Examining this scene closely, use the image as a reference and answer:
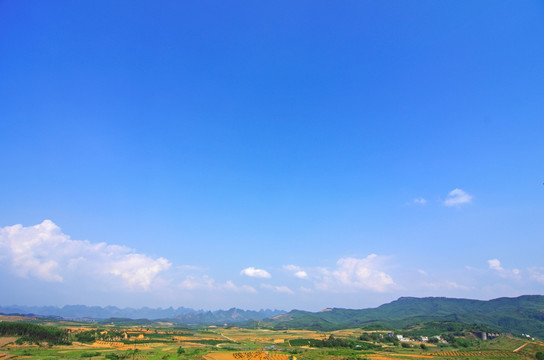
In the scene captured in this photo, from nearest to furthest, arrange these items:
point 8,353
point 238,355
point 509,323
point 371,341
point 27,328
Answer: point 8,353
point 238,355
point 27,328
point 371,341
point 509,323

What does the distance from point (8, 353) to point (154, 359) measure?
91.7ft

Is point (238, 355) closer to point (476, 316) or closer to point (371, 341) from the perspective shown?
point (371, 341)

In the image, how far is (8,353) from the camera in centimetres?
5778

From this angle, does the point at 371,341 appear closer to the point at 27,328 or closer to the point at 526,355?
the point at 526,355

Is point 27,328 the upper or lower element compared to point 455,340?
upper

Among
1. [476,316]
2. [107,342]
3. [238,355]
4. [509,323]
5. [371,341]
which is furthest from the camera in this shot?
[476,316]

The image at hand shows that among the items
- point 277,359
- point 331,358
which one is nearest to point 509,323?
point 331,358

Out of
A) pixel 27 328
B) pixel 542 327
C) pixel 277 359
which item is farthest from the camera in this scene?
pixel 542 327

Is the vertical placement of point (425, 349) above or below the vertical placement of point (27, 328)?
below

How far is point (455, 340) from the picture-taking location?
3669 inches

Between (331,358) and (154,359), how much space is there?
116ft

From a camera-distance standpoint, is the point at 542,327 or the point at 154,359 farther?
the point at 542,327

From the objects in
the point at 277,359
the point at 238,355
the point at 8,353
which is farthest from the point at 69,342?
the point at 277,359

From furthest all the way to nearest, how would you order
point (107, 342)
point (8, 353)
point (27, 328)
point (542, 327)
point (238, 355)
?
point (542, 327)
point (107, 342)
point (27, 328)
point (238, 355)
point (8, 353)
